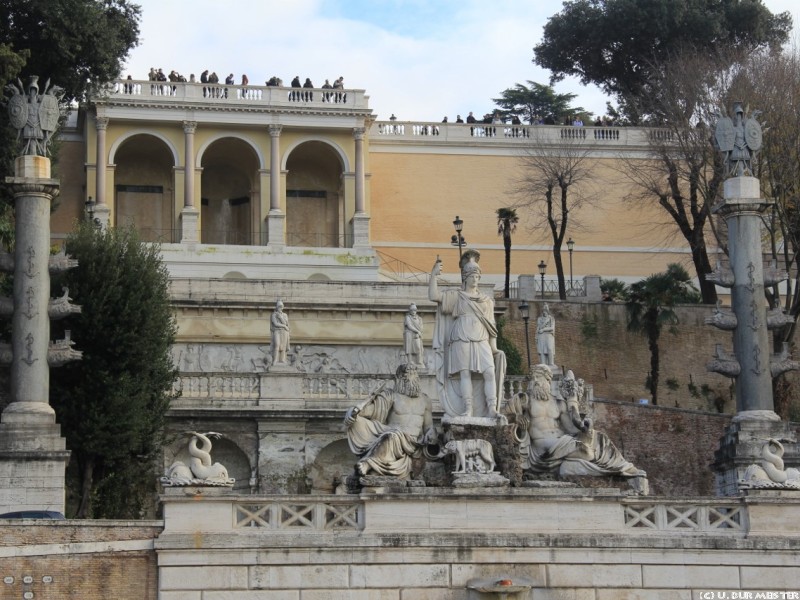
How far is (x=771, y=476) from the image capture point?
27094 mm

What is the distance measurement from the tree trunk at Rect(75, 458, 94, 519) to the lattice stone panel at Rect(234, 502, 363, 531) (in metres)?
9.91

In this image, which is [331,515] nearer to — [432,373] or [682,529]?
[682,529]

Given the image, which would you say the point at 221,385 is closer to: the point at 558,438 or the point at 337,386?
the point at 337,386

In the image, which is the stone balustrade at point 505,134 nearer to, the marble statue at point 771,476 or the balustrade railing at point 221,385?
the balustrade railing at point 221,385

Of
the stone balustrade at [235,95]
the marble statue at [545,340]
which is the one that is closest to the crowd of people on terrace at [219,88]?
the stone balustrade at [235,95]

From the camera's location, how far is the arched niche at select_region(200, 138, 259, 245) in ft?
208

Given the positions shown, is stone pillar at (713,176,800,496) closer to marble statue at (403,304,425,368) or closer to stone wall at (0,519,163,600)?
marble statue at (403,304,425,368)

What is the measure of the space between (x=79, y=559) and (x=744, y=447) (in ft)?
48.8

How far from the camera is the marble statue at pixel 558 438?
2692cm

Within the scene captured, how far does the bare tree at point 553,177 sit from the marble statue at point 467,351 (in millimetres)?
34120

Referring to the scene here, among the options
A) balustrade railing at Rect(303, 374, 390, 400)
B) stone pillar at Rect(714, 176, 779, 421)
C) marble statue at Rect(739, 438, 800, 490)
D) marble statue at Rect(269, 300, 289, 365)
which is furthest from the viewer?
marble statue at Rect(269, 300, 289, 365)

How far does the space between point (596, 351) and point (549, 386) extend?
24.8m

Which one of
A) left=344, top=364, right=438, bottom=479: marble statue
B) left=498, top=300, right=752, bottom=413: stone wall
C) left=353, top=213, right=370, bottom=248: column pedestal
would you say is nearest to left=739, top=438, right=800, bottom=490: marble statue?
left=344, top=364, right=438, bottom=479: marble statue

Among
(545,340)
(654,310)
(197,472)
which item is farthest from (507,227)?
(197,472)
